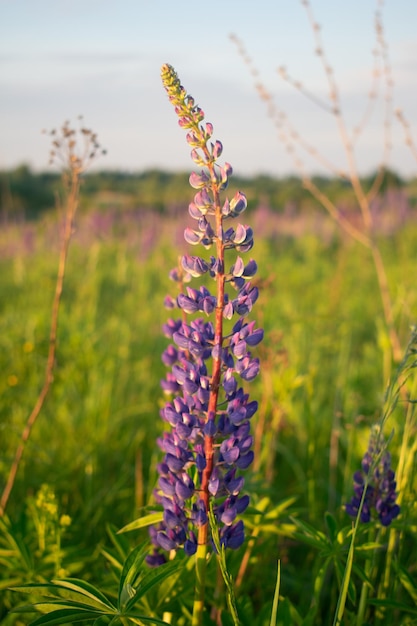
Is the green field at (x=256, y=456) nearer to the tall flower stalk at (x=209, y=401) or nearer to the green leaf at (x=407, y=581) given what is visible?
the green leaf at (x=407, y=581)

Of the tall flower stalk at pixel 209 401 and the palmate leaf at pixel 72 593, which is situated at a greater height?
the tall flower stalk at pixel 209 401

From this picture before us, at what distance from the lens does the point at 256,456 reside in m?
2.45

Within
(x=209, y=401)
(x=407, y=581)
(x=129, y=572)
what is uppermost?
(x=209, y=401)

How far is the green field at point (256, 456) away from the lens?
1674 mm

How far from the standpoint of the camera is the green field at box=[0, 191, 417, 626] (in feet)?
5.49

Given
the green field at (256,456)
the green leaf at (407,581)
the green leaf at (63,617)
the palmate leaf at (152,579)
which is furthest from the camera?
the green field at (256,456)

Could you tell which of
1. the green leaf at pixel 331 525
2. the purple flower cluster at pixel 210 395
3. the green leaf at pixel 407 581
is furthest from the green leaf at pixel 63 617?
the green leaf at pixel 407 581

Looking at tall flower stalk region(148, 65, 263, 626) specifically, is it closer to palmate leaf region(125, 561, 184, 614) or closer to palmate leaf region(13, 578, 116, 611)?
palmate leaf region(125, 561, 184, 614)

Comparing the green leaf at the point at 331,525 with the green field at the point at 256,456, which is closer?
the green leaf at the point at 331,525

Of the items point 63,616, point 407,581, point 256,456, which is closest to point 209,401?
point 63,616

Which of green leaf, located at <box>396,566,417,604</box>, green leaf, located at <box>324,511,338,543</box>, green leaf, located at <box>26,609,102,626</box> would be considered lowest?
green leaf, located at <box>396,566,417,604</box>

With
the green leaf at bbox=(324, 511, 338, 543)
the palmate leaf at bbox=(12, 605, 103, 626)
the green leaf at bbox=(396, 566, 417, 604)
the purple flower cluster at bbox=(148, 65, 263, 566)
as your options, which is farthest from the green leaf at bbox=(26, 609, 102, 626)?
the green leaf at bbox=(396, 566, 417, 604)

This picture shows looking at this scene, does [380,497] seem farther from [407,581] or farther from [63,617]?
[63,617]

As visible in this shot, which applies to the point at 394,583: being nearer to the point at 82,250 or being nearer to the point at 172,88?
the point at 172,88
